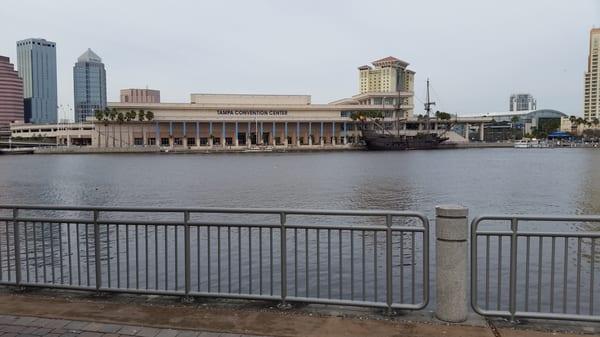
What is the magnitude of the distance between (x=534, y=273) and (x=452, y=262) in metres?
9.07

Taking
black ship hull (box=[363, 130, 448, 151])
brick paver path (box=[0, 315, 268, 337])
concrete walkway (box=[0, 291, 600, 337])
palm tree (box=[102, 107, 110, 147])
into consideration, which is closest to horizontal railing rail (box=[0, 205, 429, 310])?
concrete walkway (box=[0, 291, 600, 337])

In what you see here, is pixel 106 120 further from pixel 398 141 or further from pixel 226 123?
pixel 398 141

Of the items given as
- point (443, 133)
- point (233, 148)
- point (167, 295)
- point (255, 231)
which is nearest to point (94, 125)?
point (233, 148)

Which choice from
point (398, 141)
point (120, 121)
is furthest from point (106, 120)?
point (398, 141)

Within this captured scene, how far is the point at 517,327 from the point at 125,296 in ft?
18.0

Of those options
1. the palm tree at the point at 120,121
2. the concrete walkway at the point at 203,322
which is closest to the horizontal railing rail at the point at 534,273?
the concrete walkway at the point at 203,322

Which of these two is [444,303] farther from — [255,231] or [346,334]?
[255,231]

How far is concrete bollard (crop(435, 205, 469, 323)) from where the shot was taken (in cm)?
652

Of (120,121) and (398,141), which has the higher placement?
(120,121)

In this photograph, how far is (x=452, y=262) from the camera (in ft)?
21.7

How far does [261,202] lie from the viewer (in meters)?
35.5

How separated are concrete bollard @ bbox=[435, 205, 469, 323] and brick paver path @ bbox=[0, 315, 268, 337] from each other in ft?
A: 8.37

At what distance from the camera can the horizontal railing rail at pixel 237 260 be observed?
7477 mm

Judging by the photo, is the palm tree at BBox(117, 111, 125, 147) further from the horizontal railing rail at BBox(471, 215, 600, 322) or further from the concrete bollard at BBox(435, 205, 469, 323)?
the concrete bollard at BBox(435, 205, 469, 323)
